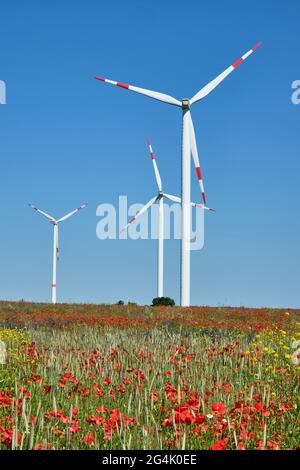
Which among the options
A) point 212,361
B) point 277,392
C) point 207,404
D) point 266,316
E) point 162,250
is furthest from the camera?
point 162,250

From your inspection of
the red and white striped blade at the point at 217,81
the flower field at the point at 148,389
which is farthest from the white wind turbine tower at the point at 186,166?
the flower field at the point at 148,389

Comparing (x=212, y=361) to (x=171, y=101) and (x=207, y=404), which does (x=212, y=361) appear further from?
(x=171, y=101)

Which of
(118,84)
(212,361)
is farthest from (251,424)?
(118,84)

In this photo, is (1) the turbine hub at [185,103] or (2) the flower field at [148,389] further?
(1) the turbine hub at [185,103]

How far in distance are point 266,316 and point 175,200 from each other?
23.4 m

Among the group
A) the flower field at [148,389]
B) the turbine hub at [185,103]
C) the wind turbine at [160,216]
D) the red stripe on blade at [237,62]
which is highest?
the red stripe on blade at [237,62]

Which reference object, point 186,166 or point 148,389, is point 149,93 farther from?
point 148,389

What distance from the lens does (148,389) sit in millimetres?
10453

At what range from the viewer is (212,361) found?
14547mm

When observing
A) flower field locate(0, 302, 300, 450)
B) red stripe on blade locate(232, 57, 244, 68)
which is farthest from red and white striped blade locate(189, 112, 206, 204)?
flower field locate(0, 302, 300, 450)

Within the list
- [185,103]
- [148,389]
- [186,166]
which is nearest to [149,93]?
[185,103]

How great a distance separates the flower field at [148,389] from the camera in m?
6.53

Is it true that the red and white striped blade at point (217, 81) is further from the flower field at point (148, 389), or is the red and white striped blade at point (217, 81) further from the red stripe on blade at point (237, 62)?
the flower field at point (148, 389)
